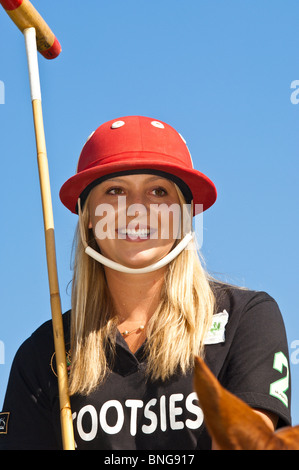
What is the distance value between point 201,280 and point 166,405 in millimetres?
796

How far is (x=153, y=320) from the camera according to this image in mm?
4027

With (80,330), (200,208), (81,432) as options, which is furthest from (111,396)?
(200,208)

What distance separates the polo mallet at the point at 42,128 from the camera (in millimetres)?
3984

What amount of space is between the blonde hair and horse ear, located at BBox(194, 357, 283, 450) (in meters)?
1.82

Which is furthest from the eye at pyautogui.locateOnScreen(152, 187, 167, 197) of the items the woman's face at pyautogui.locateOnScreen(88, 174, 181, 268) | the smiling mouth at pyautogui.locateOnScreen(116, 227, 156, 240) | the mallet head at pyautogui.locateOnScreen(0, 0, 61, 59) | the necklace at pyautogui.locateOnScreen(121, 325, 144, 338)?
the mallet head at pyautogui.locateOnScreen(0, 0, 61, 59)

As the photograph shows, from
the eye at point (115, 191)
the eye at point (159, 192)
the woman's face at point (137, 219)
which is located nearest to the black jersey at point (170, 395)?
the woman's face at point (137, 219)

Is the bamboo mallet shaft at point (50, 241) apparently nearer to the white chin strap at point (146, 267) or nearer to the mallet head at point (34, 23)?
the mallet head at point (34, 23)

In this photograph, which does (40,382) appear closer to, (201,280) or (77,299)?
(77,299)

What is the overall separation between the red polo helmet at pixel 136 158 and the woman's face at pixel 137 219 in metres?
0.07

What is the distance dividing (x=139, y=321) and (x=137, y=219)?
0.62 metres

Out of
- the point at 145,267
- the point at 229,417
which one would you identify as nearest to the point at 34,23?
the point at 145,267

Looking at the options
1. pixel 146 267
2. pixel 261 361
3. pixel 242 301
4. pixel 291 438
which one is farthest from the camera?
pixel 146 267

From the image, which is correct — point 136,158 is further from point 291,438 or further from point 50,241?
point 291,438

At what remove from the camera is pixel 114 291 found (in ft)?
13.9
